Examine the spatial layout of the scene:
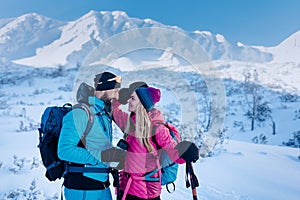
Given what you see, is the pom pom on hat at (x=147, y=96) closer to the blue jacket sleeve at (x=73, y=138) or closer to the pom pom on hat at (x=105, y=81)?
the pom pom on hat at (x=105, y=81)

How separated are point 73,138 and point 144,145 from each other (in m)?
0.58

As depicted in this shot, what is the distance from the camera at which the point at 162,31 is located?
2512 millimetres

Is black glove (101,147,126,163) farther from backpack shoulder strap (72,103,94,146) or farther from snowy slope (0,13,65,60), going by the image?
snowy slope (0,13,65,60)

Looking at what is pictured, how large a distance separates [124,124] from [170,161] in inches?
25.0

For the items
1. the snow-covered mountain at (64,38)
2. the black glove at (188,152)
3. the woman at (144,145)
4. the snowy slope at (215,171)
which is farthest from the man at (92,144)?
the snow-covered mountain at (64,38)

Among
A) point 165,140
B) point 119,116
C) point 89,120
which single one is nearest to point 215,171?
point 119,116

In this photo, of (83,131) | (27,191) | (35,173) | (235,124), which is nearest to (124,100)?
(83,131)

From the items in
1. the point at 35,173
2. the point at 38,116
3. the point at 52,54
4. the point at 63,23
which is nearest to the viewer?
the point at 35,173

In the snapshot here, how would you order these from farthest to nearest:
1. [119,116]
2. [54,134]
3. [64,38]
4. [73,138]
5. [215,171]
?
[64,38], [215,171], [119,116], [54,134], [73,138]

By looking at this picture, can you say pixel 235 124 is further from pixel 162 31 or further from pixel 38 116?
pixel 162 31

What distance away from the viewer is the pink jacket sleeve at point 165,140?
2221 millimetres

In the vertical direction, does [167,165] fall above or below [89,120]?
below

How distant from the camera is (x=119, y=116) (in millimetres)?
2682

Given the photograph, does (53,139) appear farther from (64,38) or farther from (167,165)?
(64,38)
